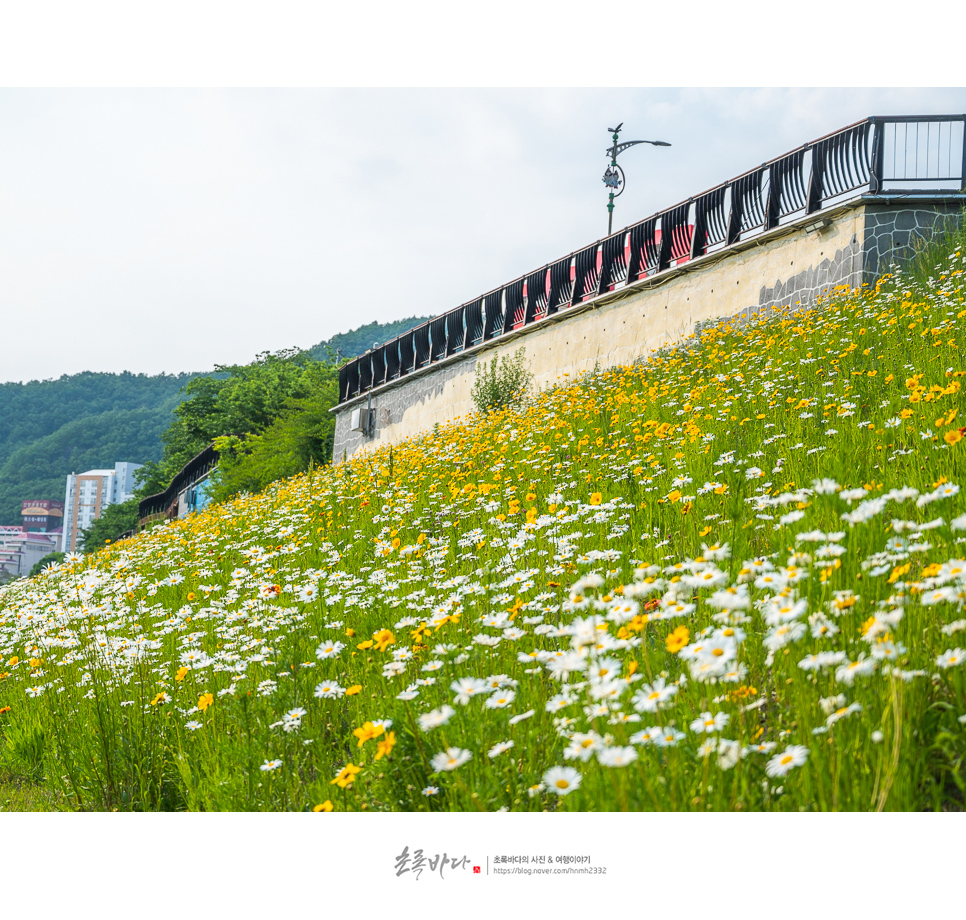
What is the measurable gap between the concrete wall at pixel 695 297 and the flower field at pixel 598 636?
362 centimetres

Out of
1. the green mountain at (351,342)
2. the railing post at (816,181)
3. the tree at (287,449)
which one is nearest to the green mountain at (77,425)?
the tree at (287,449)

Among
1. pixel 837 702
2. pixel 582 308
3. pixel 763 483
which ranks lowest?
pixel 837 702

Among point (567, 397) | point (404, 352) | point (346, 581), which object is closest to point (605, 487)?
point (346, 581)

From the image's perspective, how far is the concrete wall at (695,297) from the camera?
10797mm

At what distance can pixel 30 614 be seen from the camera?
19.4ft

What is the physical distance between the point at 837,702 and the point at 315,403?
28.2 metres

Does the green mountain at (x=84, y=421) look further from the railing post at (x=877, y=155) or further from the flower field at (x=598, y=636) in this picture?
the flower field at (x=598, y=636)

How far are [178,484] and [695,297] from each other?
40.7 meters

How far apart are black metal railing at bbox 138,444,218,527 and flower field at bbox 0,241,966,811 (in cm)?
2951

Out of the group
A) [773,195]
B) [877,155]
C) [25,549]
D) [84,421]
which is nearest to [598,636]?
[877,155]

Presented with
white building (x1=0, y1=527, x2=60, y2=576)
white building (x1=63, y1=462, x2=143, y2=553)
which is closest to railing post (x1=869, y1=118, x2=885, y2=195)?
white building (x1=63, y1=462, x2=143, y2=553)

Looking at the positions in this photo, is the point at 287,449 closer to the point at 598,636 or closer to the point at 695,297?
the point at 695,297

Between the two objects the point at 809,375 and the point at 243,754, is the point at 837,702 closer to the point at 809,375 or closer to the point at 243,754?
the point at 243,754

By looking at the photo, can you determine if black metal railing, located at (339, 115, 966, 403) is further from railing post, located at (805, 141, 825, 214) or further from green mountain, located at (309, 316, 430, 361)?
green mountain, located at (309, 316, 430, 361)
